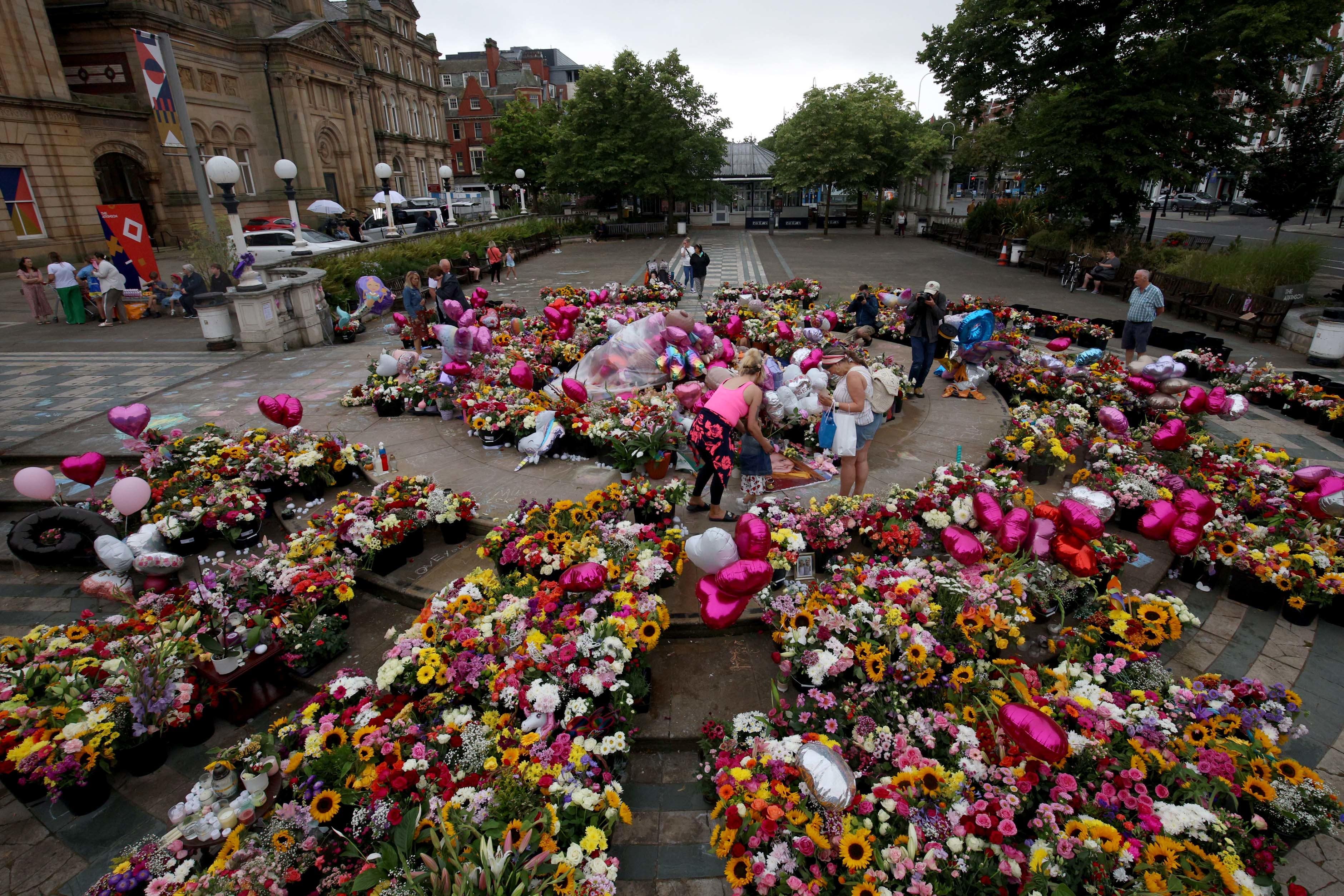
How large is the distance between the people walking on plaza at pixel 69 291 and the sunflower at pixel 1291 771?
2174cm

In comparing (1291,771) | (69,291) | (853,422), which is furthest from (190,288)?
(1291,771)

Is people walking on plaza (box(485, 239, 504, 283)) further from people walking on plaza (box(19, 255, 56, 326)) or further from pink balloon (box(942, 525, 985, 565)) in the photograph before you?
pink balloon (box(942, 525, 985, 565))

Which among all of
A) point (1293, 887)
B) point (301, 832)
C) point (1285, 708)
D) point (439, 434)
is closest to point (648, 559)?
point (301, 832)

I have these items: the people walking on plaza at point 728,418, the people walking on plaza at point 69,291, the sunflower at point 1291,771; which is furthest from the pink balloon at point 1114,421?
the people walking on plaza at point 69,291

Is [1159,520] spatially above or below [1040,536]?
below

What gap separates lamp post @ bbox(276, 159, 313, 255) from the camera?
15.4 meters

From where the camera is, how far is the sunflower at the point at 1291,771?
345 centimetres

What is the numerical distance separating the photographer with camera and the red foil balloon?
22.1 feet

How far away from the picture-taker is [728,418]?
5.79 m

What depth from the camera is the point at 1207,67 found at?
18453 millimetres

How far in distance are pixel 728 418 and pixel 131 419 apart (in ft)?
20.6

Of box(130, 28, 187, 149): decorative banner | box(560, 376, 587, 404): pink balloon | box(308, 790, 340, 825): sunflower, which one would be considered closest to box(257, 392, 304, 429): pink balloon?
box(560, 376, 587, 404): pink balloon

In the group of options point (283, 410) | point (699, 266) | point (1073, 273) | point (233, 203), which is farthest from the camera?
point (1073, 273)

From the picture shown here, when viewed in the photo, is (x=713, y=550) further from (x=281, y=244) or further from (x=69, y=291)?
(x=281, y=244)
